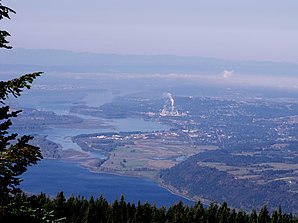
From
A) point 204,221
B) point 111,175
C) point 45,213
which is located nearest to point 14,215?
point 45,213

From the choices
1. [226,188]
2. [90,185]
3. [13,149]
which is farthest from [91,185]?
[13,149]

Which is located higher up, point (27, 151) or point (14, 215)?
point (27, 151)

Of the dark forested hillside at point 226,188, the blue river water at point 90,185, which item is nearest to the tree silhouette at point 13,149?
the blue river water at point 90,185

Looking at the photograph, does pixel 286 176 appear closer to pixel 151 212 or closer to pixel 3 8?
pixel 151 212

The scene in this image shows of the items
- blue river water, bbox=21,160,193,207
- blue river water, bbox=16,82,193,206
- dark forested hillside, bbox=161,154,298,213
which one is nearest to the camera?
blue river water, bbox=21,160,193,207

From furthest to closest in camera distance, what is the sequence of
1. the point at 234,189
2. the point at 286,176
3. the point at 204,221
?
the point at 286,176 → the point at 234,189 → the point at 204,221

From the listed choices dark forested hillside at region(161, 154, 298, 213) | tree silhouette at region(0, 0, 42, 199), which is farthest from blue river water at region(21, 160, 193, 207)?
tree silhouette at region(0, 0, 42, 199)

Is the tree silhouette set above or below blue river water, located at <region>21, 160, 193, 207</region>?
above

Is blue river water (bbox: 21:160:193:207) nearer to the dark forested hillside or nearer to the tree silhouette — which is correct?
the dark forested hillside
